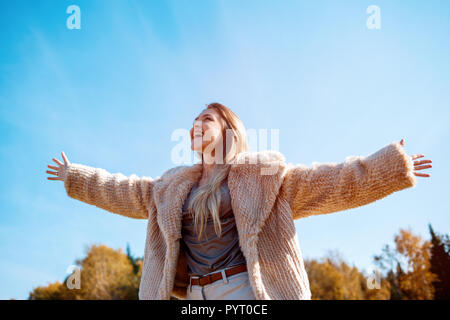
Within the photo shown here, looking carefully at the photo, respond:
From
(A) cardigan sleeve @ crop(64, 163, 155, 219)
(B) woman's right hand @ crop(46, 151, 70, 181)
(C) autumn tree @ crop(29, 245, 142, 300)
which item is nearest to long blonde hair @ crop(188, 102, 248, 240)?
(A) cardigan sleeve @ crop(64, 163, 155, 219)

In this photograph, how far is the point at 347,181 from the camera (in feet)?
8.22

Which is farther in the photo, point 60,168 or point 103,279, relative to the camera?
point 103,279

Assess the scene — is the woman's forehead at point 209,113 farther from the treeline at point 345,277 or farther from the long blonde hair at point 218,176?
the treeline at point 345,277

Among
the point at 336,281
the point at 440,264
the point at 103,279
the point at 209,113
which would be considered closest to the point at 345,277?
the point at 336,281

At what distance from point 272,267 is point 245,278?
0.76 feet

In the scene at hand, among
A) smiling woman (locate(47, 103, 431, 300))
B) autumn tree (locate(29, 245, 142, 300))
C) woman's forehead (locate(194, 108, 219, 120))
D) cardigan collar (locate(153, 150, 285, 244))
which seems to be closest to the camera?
smiling woman (locate(47, 103, 431, 300))

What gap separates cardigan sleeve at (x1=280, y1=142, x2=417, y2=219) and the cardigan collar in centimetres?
14

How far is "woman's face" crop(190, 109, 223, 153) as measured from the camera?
3291 millimetres

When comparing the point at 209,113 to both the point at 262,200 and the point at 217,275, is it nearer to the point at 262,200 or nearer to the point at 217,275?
the point at 262,200

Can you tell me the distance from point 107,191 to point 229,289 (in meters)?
1.58

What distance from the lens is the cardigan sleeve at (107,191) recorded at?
10.5 feet

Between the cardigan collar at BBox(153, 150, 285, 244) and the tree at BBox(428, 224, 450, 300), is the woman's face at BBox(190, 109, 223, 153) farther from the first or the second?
the tree at BBox(428, 224, 450, 300)
